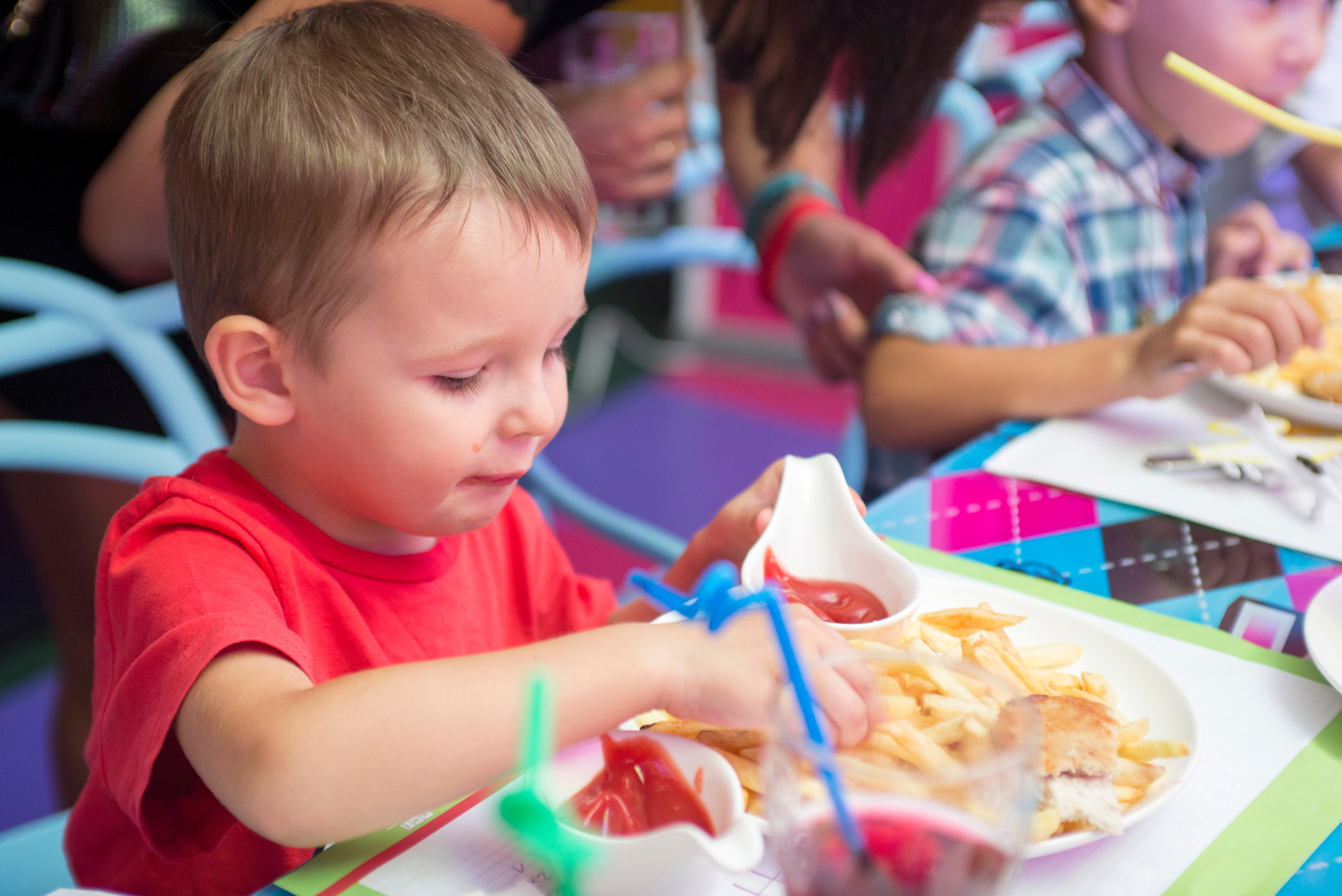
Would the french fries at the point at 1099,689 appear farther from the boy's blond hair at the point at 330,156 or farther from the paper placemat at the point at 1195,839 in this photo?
the boy's blond hair at the point at 330,156

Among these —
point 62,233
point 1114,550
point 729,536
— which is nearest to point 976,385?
point 1114,550

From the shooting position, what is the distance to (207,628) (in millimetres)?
595

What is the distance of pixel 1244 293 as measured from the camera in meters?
1.15

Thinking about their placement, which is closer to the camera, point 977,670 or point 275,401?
point 977,670

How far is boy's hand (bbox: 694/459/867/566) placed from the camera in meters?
0.86

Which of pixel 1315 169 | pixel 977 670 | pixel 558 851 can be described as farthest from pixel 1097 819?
pixel 1315 169

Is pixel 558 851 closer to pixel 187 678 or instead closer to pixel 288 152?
pixel 187 678

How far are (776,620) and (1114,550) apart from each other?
1.89 feet

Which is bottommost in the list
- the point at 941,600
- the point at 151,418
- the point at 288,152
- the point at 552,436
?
the point at 151,418

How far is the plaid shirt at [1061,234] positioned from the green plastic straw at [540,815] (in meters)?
0.92

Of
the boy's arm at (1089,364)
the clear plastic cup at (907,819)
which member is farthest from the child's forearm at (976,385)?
the clear plastic cup at (907,819)

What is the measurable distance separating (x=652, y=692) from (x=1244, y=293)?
89 centimetres

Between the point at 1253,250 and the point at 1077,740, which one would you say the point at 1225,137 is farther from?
the point at 1077,740

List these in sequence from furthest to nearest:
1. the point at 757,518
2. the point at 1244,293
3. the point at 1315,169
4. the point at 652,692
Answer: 1. the point at 1315,169
2. the point at 1244,293
3. the point at 757,518
4. the point at 652,692
